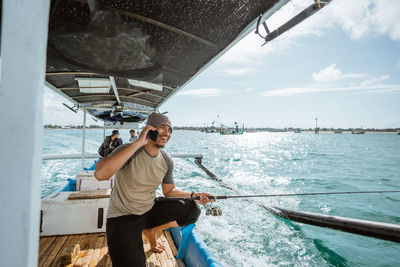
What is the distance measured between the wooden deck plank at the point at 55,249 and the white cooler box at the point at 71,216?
0.39ft

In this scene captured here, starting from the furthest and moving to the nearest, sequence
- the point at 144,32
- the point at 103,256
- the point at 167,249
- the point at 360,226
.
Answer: the point at 360,226
the point at 167,249
the point at 103,256
the point at 144,32

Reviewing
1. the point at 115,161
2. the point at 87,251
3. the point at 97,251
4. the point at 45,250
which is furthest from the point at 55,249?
the point at 115,161

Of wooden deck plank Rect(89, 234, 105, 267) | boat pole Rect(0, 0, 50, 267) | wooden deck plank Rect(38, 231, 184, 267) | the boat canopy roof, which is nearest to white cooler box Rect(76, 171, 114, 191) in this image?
wooden deck plank Rect(38, 231, 184, 267)

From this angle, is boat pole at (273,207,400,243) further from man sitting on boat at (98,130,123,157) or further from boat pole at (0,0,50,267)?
man sitting on boat at (98,130,123,157)

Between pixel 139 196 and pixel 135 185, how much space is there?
0.52 ft

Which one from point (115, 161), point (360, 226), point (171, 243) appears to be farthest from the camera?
point (360, 226)

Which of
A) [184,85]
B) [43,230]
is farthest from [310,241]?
[43,230]

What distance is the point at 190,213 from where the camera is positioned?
3.00 meters

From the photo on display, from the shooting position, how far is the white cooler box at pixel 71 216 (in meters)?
3.58

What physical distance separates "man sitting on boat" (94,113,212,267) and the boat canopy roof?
701 millimetres

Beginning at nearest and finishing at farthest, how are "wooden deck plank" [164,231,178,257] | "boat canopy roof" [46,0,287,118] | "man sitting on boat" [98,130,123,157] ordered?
"boat canopy roof" [46,0,287,118] < "wooden deck plank" [164,231,178,257] < "man sitting on boat" [98,130,123,157]

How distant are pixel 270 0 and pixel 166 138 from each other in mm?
1761

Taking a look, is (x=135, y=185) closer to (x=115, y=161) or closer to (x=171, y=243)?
(x=115, y=161)

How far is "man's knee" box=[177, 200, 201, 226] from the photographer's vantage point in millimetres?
2994
